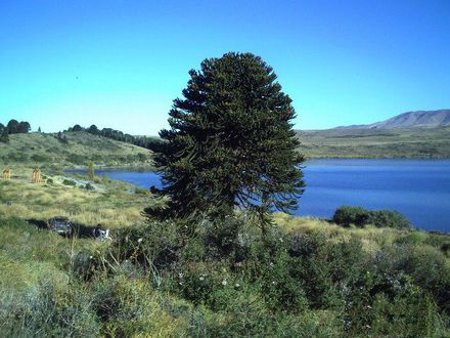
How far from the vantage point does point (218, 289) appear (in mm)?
7535

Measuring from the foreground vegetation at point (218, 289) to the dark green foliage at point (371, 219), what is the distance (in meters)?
20.2

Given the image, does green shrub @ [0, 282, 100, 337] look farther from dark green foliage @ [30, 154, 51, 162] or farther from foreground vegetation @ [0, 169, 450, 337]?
dark green foliage @ [30, 154, 51, 162]

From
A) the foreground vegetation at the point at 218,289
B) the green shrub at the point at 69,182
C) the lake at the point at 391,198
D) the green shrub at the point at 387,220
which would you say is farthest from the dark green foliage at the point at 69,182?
the foreground vegetation at the point at 218,289

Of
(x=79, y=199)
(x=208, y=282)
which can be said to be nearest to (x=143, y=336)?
(x=208, y=282)

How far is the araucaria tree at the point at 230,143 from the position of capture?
1606 centimetres

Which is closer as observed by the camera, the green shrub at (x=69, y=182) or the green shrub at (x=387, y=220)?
the green shrub at (x=387, y=220)

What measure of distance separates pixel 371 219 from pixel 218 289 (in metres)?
24.6

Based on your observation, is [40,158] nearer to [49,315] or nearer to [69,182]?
[69,182]

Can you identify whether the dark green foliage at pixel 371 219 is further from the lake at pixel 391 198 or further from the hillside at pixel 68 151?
the hillside at pixel 68 151

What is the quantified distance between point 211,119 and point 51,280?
11.1 meters

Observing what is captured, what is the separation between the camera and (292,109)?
17078 mm

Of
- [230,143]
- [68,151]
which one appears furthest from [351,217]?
[68,151]

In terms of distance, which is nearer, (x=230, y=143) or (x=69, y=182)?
(x=230, y=143)

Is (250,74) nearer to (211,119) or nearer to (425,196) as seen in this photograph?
(211,119)
